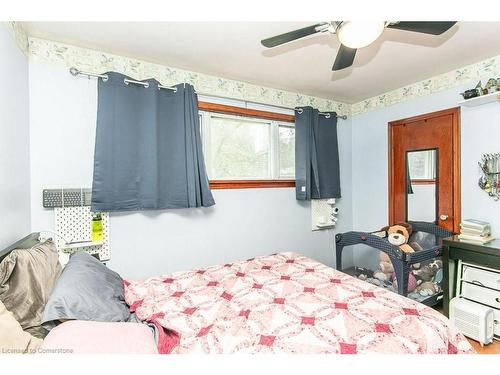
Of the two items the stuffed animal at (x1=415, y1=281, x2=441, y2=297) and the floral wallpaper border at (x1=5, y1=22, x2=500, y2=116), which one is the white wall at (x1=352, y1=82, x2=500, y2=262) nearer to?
the floral wallpaper border at (x1=5, y1=22, x2=500, y2=116)

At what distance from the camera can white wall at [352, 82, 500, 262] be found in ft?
7.49

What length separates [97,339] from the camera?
0.97 meters

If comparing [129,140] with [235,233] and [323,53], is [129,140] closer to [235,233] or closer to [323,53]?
[235,233]

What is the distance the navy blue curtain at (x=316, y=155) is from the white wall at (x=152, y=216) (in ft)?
0.70

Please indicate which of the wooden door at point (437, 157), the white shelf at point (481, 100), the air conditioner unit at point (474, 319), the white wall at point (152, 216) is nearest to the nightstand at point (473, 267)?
the air conditioner unit at point (474, 319)

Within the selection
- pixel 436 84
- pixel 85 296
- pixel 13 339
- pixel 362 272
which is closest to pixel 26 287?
pixel 85 296

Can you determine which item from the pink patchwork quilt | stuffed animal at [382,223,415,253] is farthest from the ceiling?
the pink patchwork quilt

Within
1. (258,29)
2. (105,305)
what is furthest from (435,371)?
(258,29)

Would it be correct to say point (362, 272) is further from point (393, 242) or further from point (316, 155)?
point (316, 155)

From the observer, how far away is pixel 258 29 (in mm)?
1788

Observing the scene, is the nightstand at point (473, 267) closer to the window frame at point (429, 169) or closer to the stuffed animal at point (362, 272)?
the window frame at point (429, 169)

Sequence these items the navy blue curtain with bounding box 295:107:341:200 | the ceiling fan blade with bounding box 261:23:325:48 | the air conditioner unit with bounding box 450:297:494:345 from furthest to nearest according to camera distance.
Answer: the navy blue curtain with bounding box 295:107:341:200 < the air conditioner unit with bounding box 450:297:494:345 < the ceiling fan blade with bounding box 261:23:325:48

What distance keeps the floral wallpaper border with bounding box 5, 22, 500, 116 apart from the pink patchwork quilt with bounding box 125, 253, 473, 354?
1.73m

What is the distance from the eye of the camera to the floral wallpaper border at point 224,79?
1.91m
